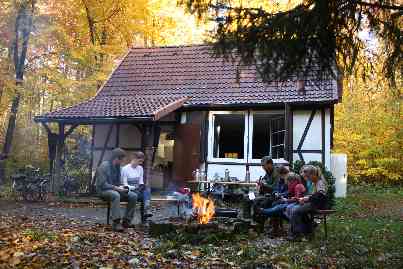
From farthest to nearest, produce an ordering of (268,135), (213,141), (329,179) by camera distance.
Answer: (268,135) < (213,141) < (329,179)

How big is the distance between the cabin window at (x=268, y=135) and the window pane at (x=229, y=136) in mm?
441

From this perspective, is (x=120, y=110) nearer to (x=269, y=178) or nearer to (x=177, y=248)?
(x=269, y=178)

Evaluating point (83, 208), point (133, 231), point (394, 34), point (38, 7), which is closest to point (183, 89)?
point (83, 208)

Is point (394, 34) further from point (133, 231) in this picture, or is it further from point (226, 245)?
point (133, 231)

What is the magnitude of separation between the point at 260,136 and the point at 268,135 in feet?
1.60

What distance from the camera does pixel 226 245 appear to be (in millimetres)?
6273

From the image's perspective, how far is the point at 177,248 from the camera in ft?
19.5

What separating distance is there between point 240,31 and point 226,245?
2874 mm

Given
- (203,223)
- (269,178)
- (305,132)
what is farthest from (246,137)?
(203,223)

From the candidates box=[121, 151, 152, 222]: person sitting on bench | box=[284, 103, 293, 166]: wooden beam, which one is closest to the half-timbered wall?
box=[284, 103, 293, 166]: wooden beam

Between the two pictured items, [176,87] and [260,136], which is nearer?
[260,136]

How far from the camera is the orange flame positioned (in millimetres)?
7113

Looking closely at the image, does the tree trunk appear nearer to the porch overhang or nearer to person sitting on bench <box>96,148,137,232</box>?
the porch overhang

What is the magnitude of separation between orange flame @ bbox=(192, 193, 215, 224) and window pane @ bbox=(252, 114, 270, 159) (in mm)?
6776
